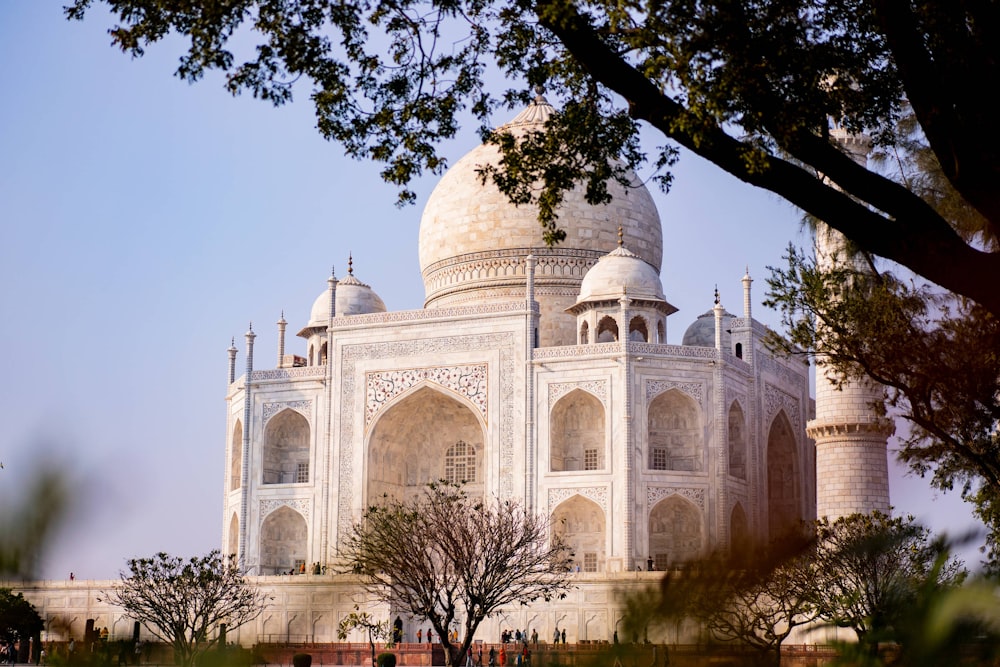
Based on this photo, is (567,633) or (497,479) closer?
(567,633)

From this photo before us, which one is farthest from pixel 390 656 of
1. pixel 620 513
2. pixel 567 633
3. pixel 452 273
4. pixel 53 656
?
pixel 53 656

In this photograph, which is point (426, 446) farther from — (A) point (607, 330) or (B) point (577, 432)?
(A) point (607, 330)

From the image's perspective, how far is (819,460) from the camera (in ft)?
74.8

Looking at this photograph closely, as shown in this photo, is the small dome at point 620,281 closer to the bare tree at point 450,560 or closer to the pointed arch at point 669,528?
the pointed arch at point 669,528

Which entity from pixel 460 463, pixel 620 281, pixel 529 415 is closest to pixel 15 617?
pixel 529 415

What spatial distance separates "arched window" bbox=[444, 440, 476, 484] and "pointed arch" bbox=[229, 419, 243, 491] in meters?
5.34

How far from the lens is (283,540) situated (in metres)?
31.7

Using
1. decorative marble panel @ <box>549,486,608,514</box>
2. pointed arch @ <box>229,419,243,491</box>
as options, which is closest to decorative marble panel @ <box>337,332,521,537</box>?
decorative marble panel @ <box>549,486,608,514</box>

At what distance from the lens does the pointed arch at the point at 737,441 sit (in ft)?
99.8

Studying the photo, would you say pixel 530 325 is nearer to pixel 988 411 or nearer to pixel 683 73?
pixel 988 411

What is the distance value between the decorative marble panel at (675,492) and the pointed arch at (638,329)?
13.0 ft

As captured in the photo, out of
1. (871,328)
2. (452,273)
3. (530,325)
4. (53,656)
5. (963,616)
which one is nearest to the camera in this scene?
(963,616)

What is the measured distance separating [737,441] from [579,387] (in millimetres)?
4155

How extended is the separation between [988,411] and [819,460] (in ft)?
31.8
